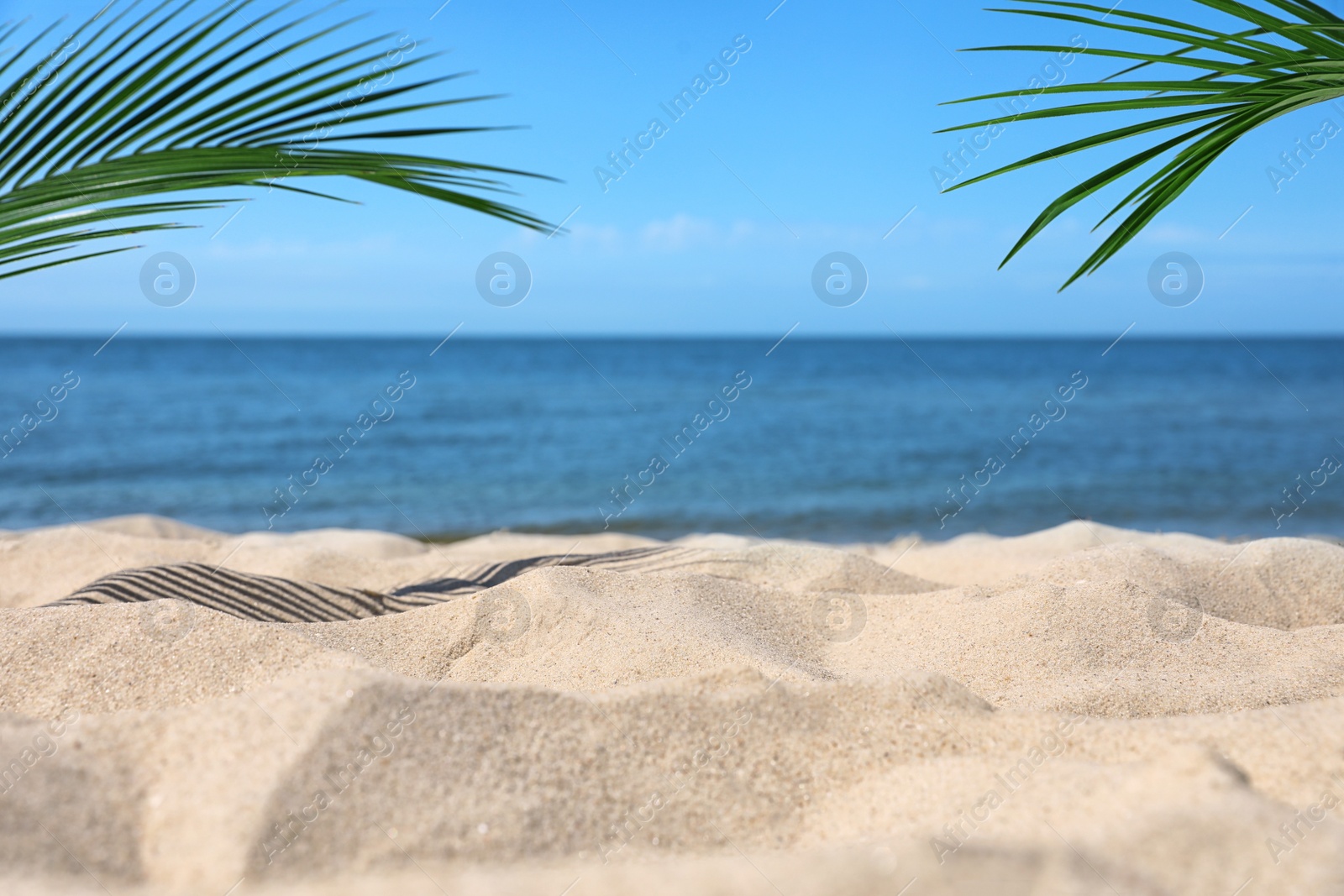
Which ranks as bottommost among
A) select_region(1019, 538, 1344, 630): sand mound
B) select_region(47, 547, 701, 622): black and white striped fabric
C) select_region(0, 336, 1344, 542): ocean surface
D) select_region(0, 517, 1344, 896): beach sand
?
select_region(0, 336, 1344, 542): ocean surface

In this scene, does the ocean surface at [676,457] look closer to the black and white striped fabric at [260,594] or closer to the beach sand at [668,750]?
the black and white striped fabric at [260,594]

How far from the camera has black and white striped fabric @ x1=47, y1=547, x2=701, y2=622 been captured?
9.50 ft

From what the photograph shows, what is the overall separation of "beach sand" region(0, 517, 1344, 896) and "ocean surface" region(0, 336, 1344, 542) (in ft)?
15.5

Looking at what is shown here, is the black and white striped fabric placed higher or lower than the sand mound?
lower

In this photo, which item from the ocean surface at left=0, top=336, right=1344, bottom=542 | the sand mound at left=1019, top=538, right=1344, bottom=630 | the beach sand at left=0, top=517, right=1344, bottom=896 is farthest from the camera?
the ocean surface at left=0, top=336, right=1344, bottom=542

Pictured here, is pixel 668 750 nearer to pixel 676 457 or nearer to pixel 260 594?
pixel 260 594

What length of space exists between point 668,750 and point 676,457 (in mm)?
10127

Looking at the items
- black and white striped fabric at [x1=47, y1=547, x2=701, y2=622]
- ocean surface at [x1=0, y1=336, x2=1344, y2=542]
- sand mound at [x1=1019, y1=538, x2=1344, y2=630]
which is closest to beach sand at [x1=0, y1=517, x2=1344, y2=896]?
sand mound at [x1=1019, y1=538, x2=1344, y2=630]

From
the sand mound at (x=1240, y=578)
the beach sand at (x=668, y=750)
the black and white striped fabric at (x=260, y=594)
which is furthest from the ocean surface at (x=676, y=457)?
the beach sand at (x=668, y=750)

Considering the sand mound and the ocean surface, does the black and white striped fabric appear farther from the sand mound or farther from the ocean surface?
the ocean surface

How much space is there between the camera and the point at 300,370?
3194cm

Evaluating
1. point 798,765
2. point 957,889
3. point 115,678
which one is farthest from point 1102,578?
point 115,678

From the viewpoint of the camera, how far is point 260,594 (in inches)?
118

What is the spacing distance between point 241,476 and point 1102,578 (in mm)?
10206
